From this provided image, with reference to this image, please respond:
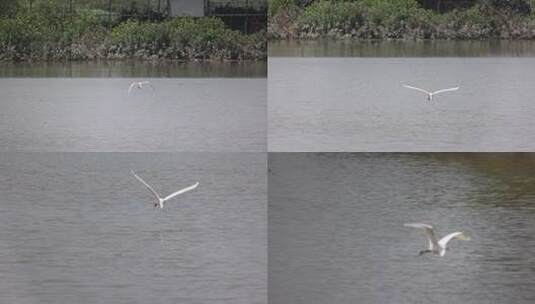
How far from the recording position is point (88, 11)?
1150 inches

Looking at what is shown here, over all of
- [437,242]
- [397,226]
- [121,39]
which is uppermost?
[121,39]

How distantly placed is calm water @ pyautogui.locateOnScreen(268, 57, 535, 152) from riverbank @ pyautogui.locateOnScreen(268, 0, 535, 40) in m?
1.01

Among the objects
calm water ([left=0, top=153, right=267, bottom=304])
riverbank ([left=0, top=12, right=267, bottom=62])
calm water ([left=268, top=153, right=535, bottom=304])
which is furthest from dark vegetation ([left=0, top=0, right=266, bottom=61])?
calm water ([left=268, top=153, right=535, bottom=304])

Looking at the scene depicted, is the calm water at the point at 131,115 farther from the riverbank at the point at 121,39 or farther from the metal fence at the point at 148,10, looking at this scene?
the metal fence at the point at 148,10

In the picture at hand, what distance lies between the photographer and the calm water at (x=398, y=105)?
85.6 feet

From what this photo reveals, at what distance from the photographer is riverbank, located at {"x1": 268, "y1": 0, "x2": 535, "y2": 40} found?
28312 mm

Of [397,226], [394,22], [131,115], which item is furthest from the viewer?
[131,115]

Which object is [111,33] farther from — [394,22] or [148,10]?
[394,22]

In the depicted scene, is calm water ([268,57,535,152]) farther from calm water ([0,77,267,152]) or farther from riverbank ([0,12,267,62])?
riverbank ([0,12,267,62])

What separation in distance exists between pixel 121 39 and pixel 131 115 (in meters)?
1.69

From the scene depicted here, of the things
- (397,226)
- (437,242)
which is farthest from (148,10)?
(437,242)

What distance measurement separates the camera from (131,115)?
30.2 m

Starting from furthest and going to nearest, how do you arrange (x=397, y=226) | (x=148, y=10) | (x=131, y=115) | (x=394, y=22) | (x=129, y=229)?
(x=131, y=115), (x=148, y=10), (x=394, y=22), (x=397, y=226), (x=129, y=229)

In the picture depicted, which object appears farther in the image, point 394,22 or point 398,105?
point 398,105
